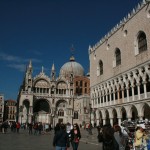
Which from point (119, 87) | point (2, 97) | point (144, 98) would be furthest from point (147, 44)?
point (2, 97)

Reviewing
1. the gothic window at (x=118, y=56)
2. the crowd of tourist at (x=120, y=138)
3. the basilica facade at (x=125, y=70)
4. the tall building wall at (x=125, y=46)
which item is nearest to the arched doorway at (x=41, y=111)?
the basilica facade at (x=125, y=70)

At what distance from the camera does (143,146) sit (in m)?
8.48

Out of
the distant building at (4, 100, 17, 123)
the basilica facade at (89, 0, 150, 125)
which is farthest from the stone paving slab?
the distant building at (4, 100, 17, 123)

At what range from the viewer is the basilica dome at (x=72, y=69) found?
7119cm

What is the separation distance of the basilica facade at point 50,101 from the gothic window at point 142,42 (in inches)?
1049

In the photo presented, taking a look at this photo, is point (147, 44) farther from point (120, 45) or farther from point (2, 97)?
point (2, 97)

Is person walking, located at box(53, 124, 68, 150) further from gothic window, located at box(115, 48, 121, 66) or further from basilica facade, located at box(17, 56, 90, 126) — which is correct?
basilica facade, located at box(17, 56, 90, 126)

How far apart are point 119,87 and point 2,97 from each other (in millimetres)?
69806

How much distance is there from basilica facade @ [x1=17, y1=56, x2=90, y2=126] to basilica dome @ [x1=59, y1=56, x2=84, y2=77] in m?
12.4

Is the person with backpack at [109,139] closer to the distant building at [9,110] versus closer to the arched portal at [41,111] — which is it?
the arched portal at [41,111]

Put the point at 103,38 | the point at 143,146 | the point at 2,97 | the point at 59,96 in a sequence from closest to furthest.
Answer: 1. the point at 143,146
2. the point at 103,38
3. the point at 59,96
4. the point at 2,97

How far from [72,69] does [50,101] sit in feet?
63.6

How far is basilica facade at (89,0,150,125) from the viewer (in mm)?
28500

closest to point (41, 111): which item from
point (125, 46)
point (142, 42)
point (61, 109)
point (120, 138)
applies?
point (61, 109)
